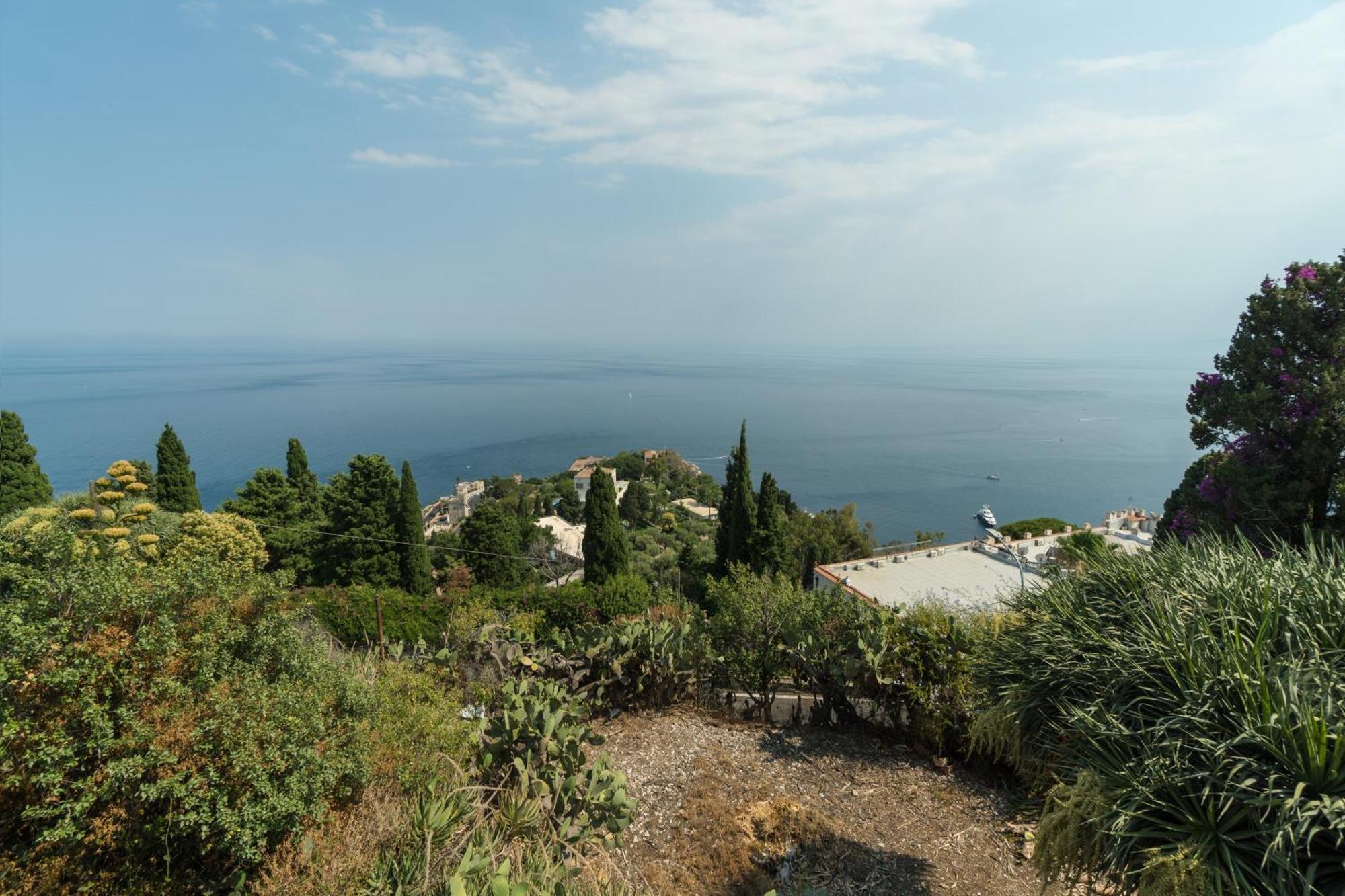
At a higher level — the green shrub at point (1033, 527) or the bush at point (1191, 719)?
the bush at point (1191, 719)

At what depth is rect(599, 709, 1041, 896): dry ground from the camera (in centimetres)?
422

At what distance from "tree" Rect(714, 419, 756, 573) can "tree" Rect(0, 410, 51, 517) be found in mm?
21250

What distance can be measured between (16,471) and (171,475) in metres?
3.50

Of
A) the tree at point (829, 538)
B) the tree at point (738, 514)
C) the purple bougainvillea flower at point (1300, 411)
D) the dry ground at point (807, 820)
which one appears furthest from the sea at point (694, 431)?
the dry ground at point (807, 820)

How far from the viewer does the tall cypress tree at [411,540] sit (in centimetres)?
1878

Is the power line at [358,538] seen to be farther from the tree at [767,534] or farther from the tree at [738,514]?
the tree at [767,534]

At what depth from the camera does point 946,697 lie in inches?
231

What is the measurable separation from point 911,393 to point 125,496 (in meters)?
143

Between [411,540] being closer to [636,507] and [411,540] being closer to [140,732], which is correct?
[140,732]

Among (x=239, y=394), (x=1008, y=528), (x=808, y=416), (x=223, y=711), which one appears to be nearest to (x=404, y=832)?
(x=223, y=711)

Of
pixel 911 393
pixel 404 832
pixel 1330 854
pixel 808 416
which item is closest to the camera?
pixel 1330 854

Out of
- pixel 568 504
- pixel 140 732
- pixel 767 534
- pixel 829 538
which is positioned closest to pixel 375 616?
pixel 140 732

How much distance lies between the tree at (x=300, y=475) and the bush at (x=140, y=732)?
74.6 ft

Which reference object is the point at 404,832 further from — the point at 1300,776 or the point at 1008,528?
the point at 1008,528
